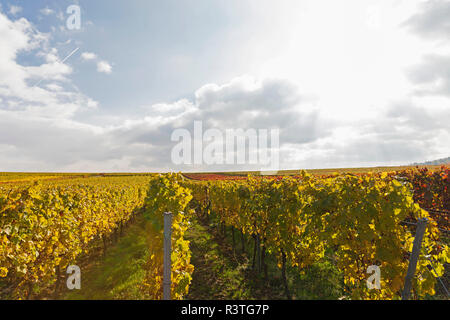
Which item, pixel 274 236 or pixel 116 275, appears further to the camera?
pixel 116 275

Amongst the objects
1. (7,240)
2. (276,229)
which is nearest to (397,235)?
(276,229)

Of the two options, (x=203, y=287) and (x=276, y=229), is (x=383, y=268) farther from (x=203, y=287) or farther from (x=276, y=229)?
(x=203, y=287)

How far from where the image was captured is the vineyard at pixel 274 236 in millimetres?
4262

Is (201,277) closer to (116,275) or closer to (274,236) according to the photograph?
(274,236)

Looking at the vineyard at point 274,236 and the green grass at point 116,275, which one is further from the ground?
the vineyard at point 274,236

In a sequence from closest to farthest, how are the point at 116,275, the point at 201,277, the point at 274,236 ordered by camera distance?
1. the point at 274,236
2. the point at 201,277
3. the point at 116,275

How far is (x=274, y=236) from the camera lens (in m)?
7.77

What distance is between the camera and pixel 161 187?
20.1ft

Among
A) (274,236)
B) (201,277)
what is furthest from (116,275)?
(274,236)

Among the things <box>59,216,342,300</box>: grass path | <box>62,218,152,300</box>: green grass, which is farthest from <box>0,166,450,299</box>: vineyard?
<box>62,218,152,300</box>: green grass

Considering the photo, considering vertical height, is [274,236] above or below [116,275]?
above

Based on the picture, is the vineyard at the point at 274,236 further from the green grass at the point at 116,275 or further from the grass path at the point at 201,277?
the green grass at the point at 116,275

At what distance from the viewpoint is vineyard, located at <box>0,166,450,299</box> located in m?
4.26

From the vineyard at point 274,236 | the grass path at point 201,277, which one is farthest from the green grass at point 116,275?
the vineyard at point 274,236
